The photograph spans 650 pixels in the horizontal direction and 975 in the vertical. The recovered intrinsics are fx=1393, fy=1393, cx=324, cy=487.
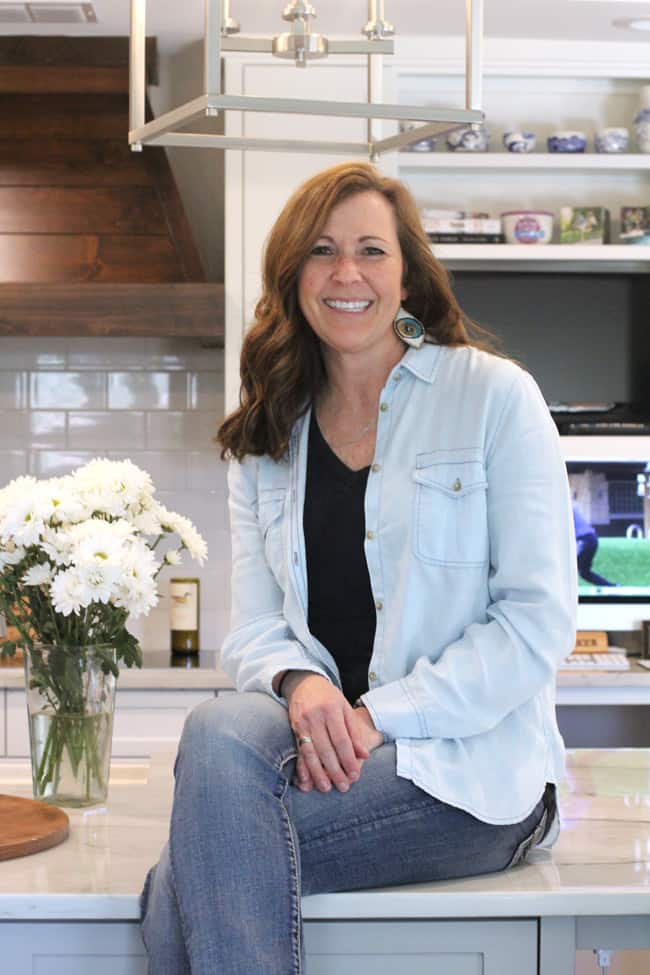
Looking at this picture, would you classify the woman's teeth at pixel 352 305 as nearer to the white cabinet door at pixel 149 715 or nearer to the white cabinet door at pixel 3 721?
the white cabinet door at pixel 149 715

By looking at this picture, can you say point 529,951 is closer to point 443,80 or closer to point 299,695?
point 299,695

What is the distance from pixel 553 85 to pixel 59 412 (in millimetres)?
1773

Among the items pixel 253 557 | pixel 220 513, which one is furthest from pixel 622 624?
pixel 253 557

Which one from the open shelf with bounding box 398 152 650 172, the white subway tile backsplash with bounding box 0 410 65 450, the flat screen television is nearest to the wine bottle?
the white subway tile backsplash with bounding box 0 410 65 450

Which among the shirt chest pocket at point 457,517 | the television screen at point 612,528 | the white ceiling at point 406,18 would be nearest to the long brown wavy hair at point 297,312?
the shirt chest pocket at point 457,517

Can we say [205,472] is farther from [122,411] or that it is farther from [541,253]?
[541,253]

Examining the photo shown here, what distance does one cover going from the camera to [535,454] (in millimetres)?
1814

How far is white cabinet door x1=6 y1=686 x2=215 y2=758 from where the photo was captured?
3.56 m

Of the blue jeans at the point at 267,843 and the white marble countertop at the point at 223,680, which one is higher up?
the blue jeans at the point at 267,843

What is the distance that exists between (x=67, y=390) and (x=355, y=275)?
242 centimetres

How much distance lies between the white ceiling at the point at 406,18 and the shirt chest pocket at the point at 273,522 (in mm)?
1880

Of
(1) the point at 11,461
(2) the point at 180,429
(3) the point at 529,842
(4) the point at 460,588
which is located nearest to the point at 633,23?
(2) the point at 180,429

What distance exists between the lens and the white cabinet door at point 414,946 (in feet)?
5.42

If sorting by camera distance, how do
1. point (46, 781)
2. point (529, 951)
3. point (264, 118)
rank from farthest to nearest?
point (264, 118), point (46, 781), point (529, 951)
